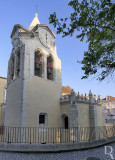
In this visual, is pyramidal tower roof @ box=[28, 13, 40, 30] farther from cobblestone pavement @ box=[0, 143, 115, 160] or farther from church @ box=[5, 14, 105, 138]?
cobblestone pavement @ box=[0, 143, 115, 160]

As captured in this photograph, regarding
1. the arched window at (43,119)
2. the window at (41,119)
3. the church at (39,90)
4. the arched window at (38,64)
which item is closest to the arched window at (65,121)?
the church at (39,90)

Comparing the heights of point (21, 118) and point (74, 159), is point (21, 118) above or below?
above

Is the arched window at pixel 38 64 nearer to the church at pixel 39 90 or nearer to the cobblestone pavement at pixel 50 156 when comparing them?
the church at pixel 39 90

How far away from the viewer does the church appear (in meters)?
13.4

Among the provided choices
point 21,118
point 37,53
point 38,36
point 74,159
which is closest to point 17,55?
point 37,53

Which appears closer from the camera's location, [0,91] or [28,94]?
[28,94]

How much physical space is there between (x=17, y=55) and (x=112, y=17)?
12.2m

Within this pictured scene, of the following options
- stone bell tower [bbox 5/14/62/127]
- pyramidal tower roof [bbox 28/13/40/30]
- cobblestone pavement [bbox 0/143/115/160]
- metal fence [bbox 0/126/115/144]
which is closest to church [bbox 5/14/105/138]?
stone bell tower [bbox 5/14/62/127]

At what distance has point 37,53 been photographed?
1619 centimetres

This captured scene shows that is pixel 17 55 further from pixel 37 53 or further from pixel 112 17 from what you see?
pixel 112 17

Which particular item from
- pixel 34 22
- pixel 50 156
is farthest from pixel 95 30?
pixel 34 22

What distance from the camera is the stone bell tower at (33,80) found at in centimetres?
1330

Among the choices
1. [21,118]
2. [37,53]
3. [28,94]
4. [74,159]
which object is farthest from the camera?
[37,53]

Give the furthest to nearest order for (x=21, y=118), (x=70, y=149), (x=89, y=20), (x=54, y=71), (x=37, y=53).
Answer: (x=54, y=71) → (x=37, y=53) → (x=21, y=118) → (x=89, y=20) → (x=70, y=149)
